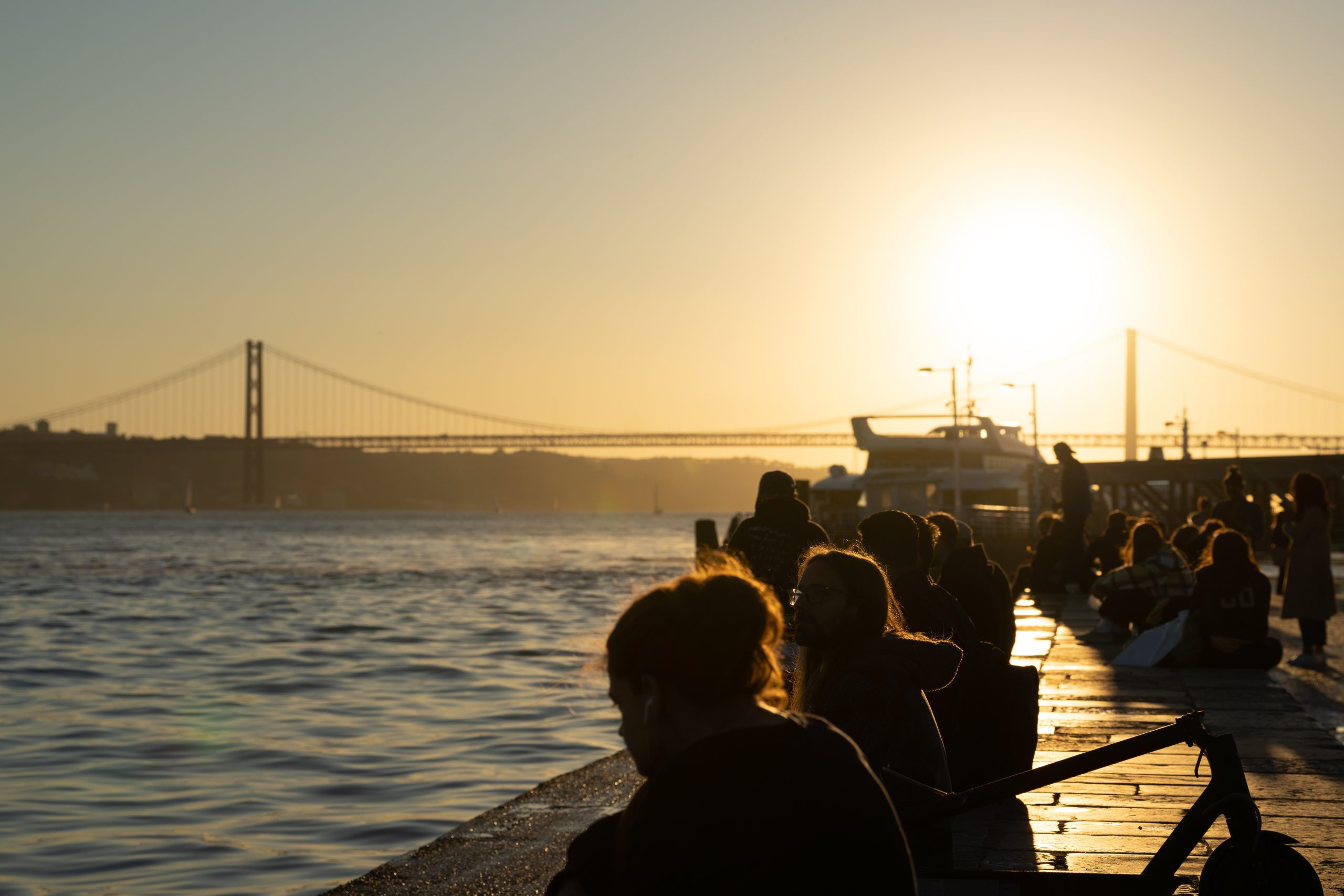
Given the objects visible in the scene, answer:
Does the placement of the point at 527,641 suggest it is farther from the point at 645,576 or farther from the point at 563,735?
the point at 645,576

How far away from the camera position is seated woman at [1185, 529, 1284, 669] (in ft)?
31.7

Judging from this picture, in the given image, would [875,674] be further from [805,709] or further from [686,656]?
[686,656]

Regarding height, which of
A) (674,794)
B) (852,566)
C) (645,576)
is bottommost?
(645,576)

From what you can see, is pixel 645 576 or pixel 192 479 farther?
pixel 192 479

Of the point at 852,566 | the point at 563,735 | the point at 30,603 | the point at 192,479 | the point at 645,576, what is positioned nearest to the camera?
the point at 852,566

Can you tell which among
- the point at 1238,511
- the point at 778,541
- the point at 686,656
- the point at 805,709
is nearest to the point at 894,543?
the point at 805,709

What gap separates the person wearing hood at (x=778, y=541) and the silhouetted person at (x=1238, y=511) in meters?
8.51

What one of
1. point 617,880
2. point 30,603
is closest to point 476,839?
point 617,880

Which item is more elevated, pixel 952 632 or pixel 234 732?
pixel 952 632

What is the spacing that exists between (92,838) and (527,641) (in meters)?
13.3

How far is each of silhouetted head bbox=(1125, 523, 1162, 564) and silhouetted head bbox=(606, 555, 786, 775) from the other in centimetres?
1073

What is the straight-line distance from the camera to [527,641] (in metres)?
21.4

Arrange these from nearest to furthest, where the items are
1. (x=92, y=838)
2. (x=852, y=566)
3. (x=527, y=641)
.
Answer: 1. (x=852, y=566)
2. (x=92, y=838)
3. (x=527, y=641)

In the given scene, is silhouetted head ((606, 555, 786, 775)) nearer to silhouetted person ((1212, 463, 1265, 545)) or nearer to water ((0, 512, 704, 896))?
water ((0, 512, 704, 896))
